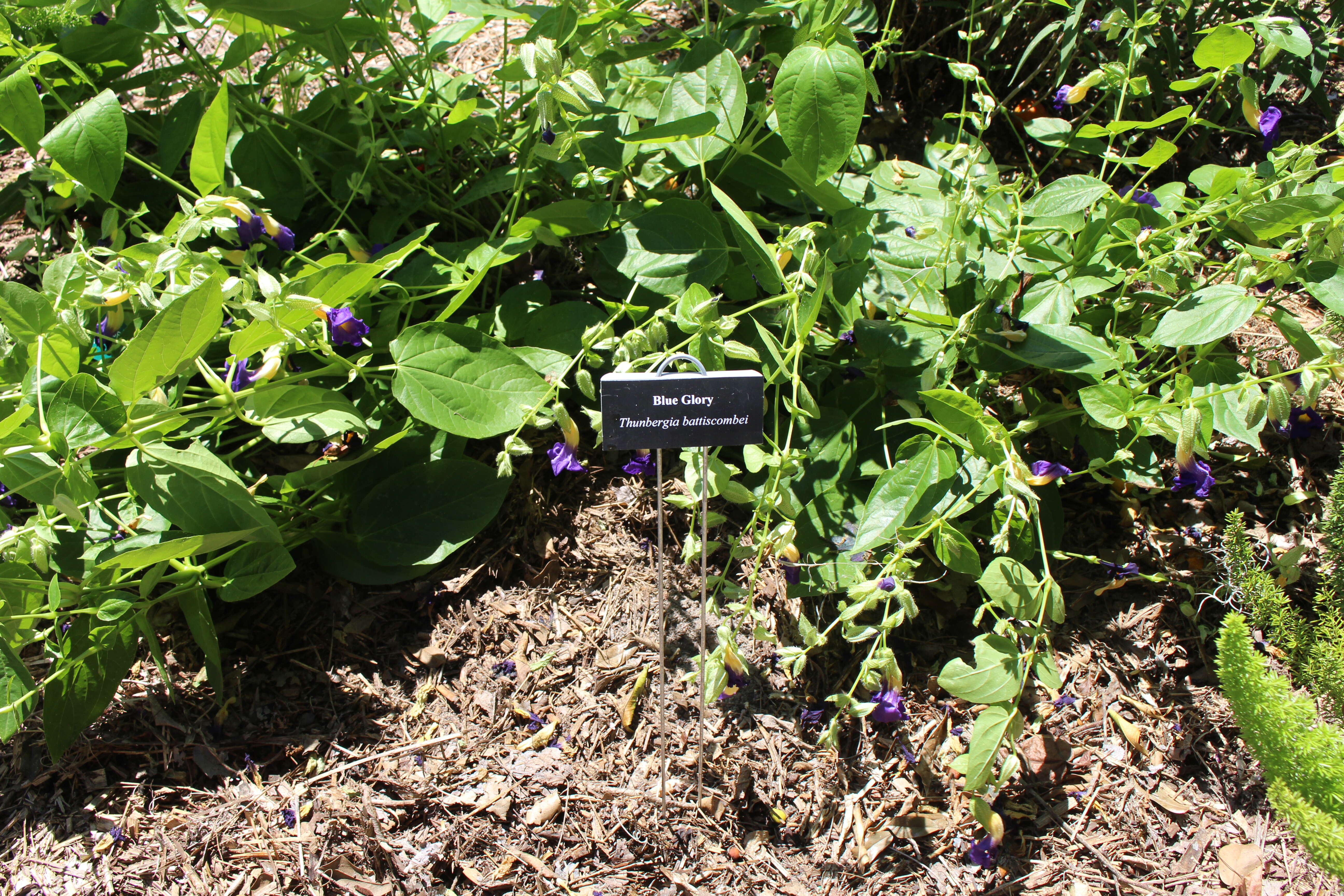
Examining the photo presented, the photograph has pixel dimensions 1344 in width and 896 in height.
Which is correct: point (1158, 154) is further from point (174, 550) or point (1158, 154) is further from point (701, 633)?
point (174, 550)

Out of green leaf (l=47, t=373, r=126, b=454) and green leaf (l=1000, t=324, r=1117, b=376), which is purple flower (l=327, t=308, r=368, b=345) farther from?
green leaf (l=1000, t=324, r=1117, b=376)

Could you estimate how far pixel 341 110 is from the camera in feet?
7.25

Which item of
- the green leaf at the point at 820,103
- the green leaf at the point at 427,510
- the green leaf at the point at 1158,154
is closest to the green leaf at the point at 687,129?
the green leaf at the point at 820,103

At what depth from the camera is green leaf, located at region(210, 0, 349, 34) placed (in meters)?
1.44

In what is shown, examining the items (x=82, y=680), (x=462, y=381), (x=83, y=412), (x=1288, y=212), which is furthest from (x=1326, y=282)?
(x=82, y=680)

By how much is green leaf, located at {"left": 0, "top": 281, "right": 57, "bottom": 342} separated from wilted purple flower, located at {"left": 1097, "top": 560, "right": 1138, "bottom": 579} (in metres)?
1.97

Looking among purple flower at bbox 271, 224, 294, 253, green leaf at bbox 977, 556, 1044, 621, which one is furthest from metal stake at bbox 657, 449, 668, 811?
purple flower at bbox 271, 224, 294, 253

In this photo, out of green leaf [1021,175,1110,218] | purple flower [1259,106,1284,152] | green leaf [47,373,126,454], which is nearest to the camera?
green leaf [47,373,126,454]

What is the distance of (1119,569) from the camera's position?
176 centimetres

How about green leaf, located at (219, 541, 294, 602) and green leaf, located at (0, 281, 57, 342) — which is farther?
green leaf, located at (219, 541, 294, 602)

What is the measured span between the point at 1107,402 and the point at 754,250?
0.70m

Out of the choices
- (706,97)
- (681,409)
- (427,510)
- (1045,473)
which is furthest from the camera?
(427,510)

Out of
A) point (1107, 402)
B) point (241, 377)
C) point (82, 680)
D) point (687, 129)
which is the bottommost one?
point (82, 680)

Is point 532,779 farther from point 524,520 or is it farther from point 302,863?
point 524,520
